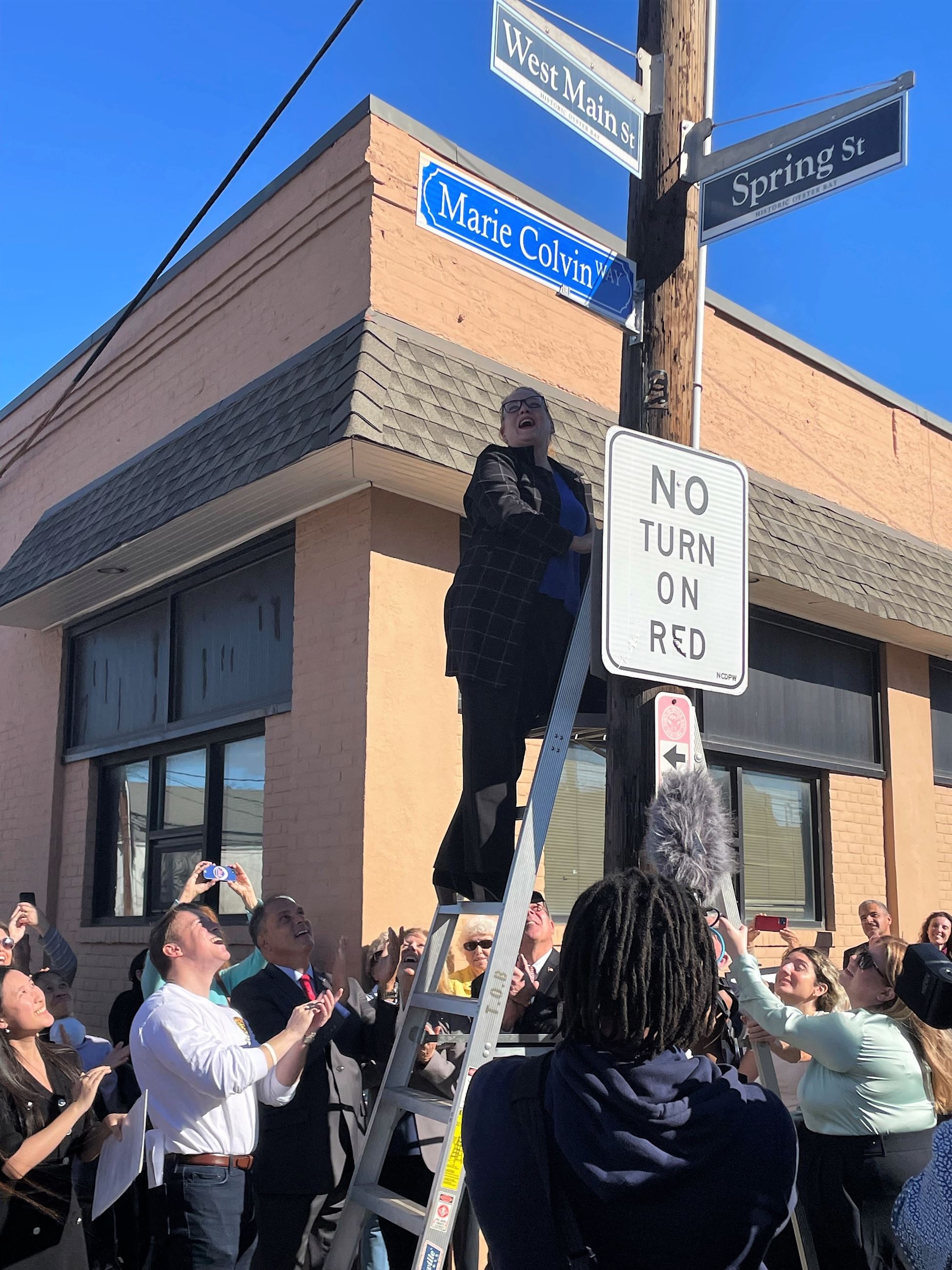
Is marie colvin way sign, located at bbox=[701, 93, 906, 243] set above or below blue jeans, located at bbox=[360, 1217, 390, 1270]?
above

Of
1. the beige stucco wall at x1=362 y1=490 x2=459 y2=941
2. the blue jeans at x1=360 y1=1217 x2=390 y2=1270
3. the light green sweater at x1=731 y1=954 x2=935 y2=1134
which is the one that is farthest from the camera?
the beige stucco wall at x1=362 y1=490 x2=459 y2=941

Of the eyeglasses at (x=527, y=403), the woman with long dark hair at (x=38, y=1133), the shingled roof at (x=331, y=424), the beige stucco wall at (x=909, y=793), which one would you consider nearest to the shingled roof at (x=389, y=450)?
the shingled roof at (x=331, y=424)

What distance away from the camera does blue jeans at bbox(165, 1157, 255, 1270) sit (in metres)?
4.24

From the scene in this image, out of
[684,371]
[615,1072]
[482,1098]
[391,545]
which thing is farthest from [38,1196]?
[391,545]

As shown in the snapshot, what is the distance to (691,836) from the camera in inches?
156

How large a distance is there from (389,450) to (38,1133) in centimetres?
374

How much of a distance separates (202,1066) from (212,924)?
0.62 meters

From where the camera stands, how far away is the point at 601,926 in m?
2.27

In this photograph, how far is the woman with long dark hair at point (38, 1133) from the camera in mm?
4031

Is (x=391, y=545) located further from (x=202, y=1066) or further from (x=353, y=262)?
(x=202, y=1066)

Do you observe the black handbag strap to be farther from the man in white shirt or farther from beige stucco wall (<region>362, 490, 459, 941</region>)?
beige stucco wall (<region>362, 490, 459, 941</region>)

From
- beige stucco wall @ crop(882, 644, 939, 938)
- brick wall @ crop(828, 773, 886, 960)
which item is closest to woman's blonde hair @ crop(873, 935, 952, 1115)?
brick wall @ crop(828, 773, 886, 960)

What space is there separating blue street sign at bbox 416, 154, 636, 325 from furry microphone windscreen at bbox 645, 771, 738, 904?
5.82 feet

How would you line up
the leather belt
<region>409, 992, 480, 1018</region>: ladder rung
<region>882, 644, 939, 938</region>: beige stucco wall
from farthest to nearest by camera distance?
<region>882, 644, 939, 938</region>: beige stucco wall, the leather belt, <region>409, 992, 480, 1018</region>: ladder rung
